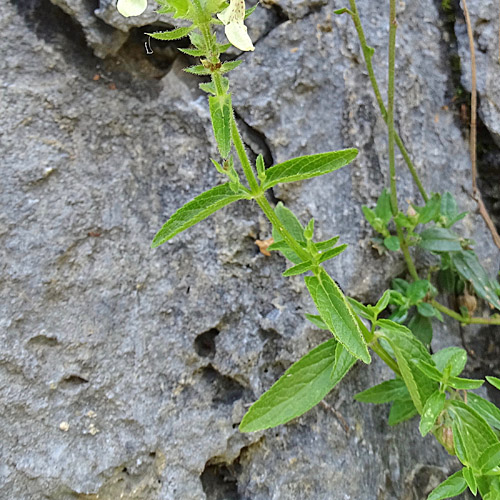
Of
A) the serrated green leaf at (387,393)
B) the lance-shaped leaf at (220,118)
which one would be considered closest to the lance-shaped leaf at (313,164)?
the lance-shaped leaf at (220,118)

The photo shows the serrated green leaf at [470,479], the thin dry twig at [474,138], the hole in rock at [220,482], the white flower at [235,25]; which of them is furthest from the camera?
the thin dry twig at [474,138]

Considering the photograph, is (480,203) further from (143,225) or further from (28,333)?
(28,333)

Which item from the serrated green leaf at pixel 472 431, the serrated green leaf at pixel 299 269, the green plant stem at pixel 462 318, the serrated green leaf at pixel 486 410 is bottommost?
the green plant stem at pixel 462 318

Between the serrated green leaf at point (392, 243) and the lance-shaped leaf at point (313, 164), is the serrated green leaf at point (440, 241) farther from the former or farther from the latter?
the lance-shaped leaf at point (313, 164)

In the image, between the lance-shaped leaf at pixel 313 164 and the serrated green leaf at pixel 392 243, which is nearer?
the lance-shaped leaf at pixel 313 164

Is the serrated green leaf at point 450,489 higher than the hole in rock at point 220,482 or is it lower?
higher

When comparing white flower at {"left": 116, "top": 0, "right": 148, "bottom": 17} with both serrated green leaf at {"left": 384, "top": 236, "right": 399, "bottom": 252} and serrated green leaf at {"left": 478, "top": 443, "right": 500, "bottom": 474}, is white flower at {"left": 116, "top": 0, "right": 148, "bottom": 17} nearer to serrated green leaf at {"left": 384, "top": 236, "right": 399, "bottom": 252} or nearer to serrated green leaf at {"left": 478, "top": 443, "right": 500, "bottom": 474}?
serrated green leaf at {"left": 384, "top": 236, "right": 399, "bottom": 252}

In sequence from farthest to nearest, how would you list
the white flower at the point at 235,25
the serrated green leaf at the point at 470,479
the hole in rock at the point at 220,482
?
the hole in rock at the point at 220,482 → the serrated green leaf at the point at 470,479 → the white flower at the point at 235,25

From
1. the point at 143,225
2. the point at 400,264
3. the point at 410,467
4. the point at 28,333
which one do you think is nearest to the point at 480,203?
the point at 400,264
